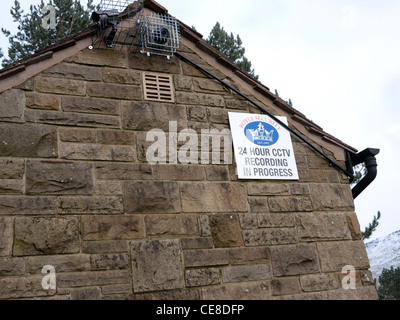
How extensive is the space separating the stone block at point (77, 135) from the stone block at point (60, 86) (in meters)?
0.46

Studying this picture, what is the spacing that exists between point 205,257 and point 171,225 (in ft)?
1.69

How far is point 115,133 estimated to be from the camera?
16.9 ft

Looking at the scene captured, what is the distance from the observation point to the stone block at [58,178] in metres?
4.63

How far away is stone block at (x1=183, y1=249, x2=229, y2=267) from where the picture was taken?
196 inches

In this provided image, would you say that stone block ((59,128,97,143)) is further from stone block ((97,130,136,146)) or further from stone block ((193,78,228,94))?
stone block ((193,78,228,94))

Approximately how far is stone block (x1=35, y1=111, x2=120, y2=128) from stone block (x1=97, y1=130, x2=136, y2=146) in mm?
77

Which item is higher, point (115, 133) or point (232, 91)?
point (232, 91)

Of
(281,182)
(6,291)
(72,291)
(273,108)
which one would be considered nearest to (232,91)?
(273,108)

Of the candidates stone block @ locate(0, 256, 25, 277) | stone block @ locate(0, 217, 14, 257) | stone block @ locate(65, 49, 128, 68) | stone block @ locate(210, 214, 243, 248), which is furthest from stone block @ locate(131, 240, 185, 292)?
stone block @ locate(65, 49, 128, 68)

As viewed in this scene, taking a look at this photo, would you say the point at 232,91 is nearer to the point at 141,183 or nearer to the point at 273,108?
the point at 273,108

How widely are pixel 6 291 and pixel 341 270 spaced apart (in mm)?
3841

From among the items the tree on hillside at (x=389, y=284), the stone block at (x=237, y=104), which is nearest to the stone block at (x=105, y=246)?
the stone block at (x=237, y=104)

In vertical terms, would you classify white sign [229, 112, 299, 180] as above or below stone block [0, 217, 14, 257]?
above

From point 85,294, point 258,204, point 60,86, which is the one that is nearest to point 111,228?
point 85,294
